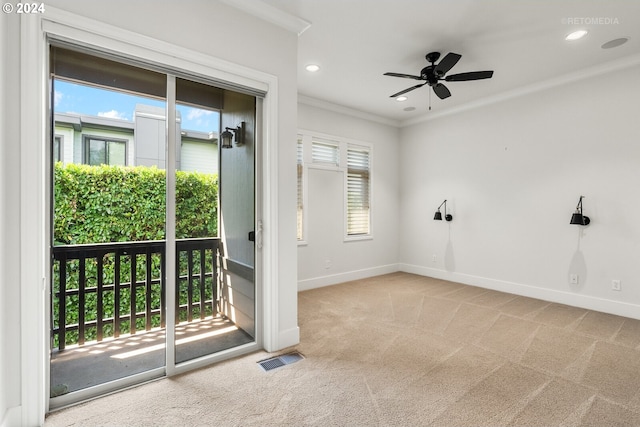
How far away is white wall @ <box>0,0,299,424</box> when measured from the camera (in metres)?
1.66

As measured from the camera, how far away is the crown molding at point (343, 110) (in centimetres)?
467

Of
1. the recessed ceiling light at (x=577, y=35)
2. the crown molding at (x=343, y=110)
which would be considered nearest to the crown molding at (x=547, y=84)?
the crown molding at (x=343, y=110)

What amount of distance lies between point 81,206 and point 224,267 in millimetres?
1107

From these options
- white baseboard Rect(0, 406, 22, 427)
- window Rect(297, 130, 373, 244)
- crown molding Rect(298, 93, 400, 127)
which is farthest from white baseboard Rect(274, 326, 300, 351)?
crown molding Rect(298, 93, 400, 127)

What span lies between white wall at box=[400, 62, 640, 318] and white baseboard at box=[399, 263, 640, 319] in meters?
0.01

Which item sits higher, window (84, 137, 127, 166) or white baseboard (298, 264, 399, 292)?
window (84, 137, 127, 166)

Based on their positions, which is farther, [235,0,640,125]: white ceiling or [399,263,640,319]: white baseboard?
[399,263,640,319]: white baseboard

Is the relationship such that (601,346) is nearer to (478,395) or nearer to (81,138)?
(478,395)

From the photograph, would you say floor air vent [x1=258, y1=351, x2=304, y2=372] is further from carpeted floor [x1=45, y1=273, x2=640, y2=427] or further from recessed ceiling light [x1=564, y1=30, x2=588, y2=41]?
recessed ceiling light [x1=564, y1=30, x2=588, y2=41]

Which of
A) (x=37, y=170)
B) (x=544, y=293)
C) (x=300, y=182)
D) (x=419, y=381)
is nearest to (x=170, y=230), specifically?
(x=37, y=170)

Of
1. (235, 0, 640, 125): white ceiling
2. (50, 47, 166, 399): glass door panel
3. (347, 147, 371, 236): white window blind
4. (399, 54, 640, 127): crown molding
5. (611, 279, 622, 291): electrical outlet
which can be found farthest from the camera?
(347, 147, 371, 236): white window blind

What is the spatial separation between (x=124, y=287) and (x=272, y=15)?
256 centimetres

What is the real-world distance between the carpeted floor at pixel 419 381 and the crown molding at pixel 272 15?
2772mm

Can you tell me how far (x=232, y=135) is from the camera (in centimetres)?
266
